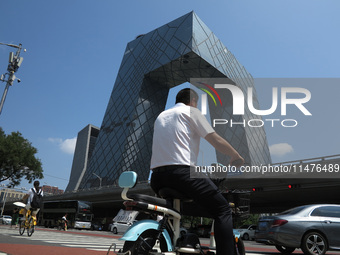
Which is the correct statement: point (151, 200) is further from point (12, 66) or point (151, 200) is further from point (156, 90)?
point (156, 90)

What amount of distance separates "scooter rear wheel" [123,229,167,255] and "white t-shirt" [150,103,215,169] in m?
0.59

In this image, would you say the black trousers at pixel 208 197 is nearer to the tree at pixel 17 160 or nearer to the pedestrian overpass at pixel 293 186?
the pedestrian overpass at pixel 293 186

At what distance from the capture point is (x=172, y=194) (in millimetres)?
2768

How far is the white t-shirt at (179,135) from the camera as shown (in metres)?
2.81

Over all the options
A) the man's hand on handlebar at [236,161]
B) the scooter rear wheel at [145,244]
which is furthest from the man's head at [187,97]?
the scooter rear wheel at [145,244]

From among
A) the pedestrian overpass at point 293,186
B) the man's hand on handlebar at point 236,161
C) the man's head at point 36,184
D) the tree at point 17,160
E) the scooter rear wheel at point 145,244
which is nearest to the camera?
the scooter rear wheel at point 145,244

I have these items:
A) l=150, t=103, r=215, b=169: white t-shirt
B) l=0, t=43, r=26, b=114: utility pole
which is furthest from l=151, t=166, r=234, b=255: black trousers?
l=0, t=43, r=26, b=114: utility pole

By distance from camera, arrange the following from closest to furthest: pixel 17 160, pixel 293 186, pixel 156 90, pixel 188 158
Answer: pixel 188 158 → pixel 293 186 → pixel 17 160 → pixel 156 90

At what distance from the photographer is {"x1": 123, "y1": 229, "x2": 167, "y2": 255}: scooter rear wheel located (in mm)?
2543

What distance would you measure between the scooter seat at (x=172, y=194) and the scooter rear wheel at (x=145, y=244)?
0.32 metres

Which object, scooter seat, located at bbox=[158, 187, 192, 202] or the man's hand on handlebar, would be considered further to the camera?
the man's hand on handlebar

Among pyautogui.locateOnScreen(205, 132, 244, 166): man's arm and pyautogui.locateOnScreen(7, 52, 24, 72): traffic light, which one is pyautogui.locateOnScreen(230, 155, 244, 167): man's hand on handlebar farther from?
pyautogui.locateOnScreen(7, 52, 24, 72): traffic light

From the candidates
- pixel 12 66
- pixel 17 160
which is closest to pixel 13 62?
pixel 12 66

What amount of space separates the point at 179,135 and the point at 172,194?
1.73 feet
